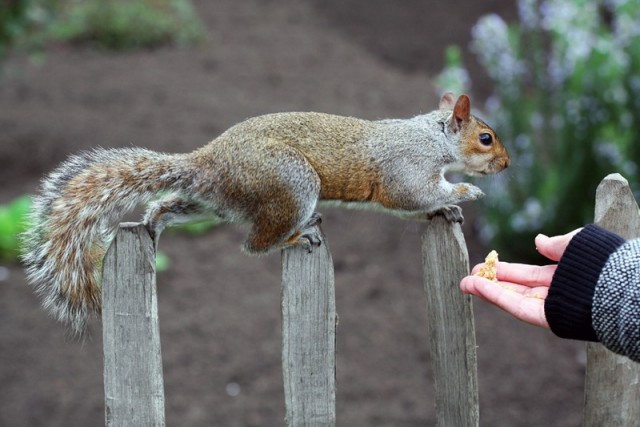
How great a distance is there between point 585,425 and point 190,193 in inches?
42.9

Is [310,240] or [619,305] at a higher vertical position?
[310,240]

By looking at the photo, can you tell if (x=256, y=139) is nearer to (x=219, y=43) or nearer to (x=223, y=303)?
(x=223, y=303)

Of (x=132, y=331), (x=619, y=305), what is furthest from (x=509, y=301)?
(x=132, y=331)

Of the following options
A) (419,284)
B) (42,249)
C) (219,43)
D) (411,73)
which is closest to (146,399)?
(42,249)

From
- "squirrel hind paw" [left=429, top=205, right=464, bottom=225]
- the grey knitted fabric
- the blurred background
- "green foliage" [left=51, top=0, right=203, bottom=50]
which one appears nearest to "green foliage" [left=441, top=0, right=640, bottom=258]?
the blurred background

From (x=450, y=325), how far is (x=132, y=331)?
0.72 metres

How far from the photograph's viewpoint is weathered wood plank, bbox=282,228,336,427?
1.97 meters

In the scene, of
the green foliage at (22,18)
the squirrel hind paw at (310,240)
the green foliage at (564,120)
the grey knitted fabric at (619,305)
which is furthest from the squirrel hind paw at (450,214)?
the green foliage at (22,18)

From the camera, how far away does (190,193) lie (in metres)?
2.15

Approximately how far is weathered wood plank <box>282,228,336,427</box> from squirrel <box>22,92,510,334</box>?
0.08 metres

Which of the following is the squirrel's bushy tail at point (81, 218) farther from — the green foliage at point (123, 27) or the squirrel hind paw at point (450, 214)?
the green foliage at point (123, 27)

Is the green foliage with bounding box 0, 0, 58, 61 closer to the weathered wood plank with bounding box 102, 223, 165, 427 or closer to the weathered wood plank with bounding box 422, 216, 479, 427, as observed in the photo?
the weathered wood plank with bounding box 102, 223, 165, 427

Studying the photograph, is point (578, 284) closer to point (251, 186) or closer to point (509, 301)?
point (509, 301)

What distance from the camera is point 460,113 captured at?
96.1 inches
